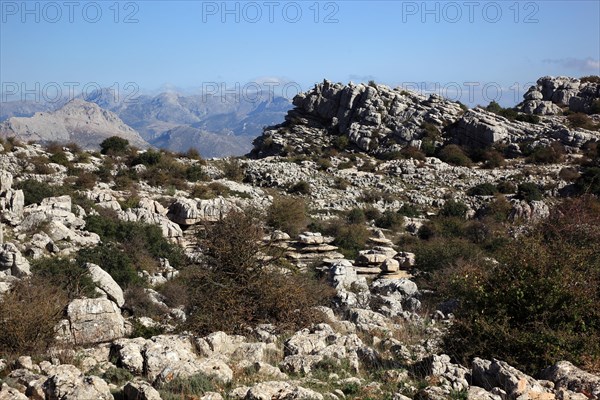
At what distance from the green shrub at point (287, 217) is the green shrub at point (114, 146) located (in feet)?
50.8

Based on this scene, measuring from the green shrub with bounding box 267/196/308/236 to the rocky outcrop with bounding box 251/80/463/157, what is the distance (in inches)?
725

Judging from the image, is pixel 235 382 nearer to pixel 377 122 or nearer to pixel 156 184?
pixel 156 184

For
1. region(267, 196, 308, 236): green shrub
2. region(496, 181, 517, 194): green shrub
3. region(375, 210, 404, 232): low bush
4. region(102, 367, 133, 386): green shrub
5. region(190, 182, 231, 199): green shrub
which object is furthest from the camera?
region(496, 181, 517, 194): green shrub

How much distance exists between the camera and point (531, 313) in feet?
28.6

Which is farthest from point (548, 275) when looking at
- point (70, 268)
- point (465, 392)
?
point (70, 268)

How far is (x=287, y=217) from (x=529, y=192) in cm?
1506

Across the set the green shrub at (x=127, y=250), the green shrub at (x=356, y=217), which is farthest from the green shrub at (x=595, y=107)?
the green shrub at (x=127, y=250)

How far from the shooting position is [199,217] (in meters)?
23.8

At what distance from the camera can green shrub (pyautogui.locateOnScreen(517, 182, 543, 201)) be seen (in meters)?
31.6

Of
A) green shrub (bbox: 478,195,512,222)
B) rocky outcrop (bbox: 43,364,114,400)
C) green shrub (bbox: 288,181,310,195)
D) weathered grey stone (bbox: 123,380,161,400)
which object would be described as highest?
rocky outcrop (bbox: 43,364,114,400)

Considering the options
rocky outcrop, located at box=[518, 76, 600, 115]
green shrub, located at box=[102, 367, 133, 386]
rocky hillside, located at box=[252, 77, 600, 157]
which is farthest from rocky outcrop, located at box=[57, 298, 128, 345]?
rocky outcrop, located at box=[518, 76, 600, 115]

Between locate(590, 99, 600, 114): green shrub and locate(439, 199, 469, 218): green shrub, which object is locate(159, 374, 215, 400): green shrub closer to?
locate(439, 199, 469, 218): green shrub

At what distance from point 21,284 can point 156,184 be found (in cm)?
1906

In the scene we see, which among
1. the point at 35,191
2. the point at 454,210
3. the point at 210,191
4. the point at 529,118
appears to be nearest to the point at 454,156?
the point at 529,118
